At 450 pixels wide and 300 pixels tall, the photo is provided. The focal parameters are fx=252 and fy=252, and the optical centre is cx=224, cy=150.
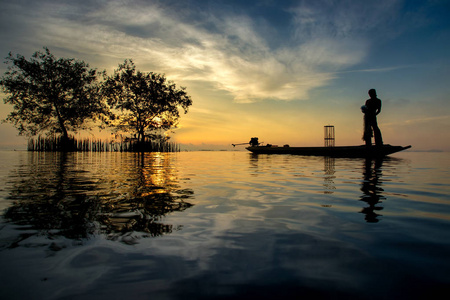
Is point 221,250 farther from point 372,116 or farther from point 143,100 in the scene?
point 143,100

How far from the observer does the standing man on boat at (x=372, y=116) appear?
57.0ft

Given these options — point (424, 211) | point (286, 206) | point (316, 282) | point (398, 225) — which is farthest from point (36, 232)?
point (424, 211)

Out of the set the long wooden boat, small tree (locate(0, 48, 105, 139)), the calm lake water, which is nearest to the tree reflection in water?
the calm lake water

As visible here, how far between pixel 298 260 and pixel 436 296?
34.7 inches

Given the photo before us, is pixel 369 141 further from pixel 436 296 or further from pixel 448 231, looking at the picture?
pixel 436 296

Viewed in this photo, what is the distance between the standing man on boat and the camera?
684 inches

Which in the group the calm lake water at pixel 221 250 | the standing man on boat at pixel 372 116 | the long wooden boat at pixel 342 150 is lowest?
the calm lake water at pixel 221 250

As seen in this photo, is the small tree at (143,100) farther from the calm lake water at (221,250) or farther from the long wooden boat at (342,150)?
the calm lake water at (221,250)

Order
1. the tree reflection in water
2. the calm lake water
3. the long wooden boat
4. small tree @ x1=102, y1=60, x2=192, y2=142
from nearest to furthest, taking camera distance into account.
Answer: the calm lake water
the tree reflection in water
the long wooden boat
small tree @ x1=102, y1=60, x2=192, y2=142

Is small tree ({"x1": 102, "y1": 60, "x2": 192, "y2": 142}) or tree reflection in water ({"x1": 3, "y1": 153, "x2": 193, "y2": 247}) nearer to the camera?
tree reflection in water ({"x1": 3, "y1": 153, "x2": 193, "y2": 247})

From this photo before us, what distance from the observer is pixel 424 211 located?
3830mm

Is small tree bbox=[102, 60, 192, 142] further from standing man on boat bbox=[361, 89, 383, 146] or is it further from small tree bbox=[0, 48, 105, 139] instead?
standing man on boat bbox=[361, 89, 383, 146]

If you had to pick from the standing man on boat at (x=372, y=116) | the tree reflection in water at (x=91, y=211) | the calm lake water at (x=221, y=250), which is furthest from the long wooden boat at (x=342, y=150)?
the tree reflection in water at (x=91, y=211)

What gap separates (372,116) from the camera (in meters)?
17.6
